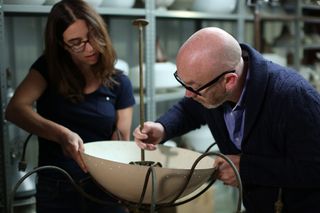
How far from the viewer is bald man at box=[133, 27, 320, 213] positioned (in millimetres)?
1022

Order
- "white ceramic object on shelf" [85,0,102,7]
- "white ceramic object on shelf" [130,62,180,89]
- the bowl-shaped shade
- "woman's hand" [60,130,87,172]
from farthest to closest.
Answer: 1. "white ceramic object on shelf" [130,62,180,89]
2. "white ceramic object on shelf" [85,0,102,7]
3. "woman's hand" [60,130,87,172]
4. the bowl-shaped shade

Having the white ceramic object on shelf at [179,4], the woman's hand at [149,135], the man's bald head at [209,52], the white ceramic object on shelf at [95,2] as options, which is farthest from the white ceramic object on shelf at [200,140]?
the man's bald head at [209,52]

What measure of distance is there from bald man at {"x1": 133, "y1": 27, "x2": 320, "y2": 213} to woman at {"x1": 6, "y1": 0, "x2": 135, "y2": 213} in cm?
32

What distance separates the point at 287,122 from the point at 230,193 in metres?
1.82

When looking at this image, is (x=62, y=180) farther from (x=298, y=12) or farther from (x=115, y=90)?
(x=298, y=12)

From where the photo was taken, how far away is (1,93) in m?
1.47

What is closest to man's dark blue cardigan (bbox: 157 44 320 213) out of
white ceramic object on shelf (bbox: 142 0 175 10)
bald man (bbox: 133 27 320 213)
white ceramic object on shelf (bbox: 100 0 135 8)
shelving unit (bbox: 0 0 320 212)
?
bald man (bbox: 133 27 320 213)

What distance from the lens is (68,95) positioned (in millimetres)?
1411

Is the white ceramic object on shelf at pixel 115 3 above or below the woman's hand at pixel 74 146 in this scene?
above

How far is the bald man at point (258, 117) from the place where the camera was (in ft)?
3.35

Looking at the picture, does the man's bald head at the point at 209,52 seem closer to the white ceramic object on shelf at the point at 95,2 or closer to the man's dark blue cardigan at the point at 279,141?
the man's dark blue cardigan at the point at 279,141

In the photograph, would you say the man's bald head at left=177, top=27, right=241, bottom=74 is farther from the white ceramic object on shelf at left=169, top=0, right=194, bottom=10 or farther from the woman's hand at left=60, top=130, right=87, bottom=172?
the white ceramic object on shelf at left=169, top=0, right=194, bottom=10

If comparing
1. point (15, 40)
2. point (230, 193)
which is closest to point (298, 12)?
point (230, 193)

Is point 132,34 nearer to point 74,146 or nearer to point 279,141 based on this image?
point 74,146
